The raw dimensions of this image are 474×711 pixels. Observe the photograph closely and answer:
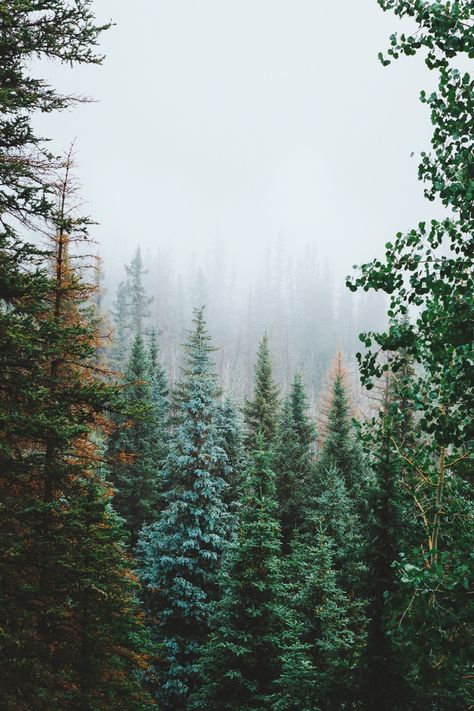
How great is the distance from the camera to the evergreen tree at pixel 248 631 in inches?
467

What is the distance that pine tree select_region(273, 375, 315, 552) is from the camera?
24312mm

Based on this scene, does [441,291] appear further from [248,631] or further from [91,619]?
[248,631]

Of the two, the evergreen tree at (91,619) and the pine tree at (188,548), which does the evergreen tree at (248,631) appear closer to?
the pine tree at (188,548)

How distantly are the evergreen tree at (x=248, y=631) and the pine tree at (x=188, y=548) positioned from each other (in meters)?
3.87

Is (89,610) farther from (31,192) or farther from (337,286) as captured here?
(337,286)

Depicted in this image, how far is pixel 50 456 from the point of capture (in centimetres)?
806


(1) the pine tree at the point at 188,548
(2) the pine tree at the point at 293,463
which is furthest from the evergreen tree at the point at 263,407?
(1) the pine tree at the point at 188,548

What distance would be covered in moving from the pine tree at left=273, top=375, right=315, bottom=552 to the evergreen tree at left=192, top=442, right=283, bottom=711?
10.4 m

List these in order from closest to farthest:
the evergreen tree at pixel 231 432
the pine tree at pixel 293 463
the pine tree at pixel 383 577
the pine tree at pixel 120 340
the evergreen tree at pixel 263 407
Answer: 1. the pine tree at pixel 383 577
2. the pine tree at pixel 293 463
3. the evergreen tree at pixel 231 432
4. the evergreen tree at pixel 263 407
5. the pine tree at pixel 120 340

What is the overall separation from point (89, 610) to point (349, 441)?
69.8ft

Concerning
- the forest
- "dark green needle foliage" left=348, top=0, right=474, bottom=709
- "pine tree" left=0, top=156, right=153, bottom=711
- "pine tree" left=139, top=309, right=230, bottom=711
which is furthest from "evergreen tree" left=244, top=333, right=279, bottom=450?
"dark green needle foliage" left=348, top=0, right=474, bottom=709

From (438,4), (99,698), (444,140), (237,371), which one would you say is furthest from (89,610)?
(237,371)

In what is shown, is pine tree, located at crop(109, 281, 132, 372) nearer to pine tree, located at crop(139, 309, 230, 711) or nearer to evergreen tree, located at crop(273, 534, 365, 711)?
pine tree, located at crop(139, 309, 230, 711)

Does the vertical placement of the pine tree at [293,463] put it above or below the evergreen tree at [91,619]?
above
